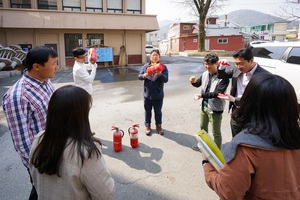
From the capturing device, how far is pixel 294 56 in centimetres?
569

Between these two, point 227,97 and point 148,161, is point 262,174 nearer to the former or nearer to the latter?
point 227,97

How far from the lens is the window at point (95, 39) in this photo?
1822 cm

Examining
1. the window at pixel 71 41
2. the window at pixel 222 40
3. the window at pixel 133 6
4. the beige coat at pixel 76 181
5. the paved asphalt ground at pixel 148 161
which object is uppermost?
the window at pixel 133 6

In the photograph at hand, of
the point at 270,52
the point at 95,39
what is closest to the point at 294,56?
the point at 270,52

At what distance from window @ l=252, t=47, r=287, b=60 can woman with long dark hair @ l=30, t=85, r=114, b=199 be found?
6.26 m

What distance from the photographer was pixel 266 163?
3.84 ft

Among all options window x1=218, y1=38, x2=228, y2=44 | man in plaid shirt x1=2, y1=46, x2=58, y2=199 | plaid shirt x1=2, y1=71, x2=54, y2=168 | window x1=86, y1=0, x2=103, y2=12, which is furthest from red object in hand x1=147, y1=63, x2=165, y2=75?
window x1=218, y1=38, x2=228, y2=44

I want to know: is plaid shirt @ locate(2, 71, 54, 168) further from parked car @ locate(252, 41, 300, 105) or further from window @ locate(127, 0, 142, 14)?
window @ locate(127, 0, 142, 14)

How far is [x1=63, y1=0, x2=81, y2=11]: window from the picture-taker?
699 inches

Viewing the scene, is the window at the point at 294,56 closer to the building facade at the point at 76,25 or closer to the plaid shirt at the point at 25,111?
the plaid shirt at the point at 25,111

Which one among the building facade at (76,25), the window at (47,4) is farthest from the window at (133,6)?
the window at (47,4)

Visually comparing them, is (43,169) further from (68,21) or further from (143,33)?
(143,33)

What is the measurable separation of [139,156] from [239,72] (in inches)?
82.3

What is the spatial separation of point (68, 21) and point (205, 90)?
1575cm
